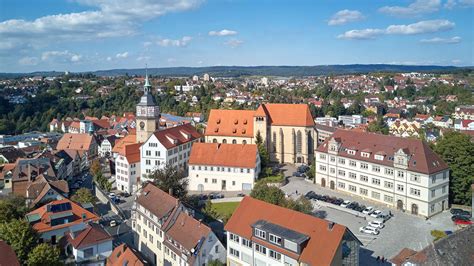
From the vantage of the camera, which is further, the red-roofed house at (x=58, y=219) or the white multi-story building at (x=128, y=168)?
the white multi-story building at (x=128, y=168)

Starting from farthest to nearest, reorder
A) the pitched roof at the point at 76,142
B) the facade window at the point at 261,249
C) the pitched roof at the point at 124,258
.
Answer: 1. the pitched roof at the point at 76,142
2. the pitched roof at the point at 124,258
3. the facade window at the point at 261,249

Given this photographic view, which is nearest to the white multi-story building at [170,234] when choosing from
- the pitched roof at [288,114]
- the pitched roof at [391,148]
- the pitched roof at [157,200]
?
the pitched roof at [157,200]

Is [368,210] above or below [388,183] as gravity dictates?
below

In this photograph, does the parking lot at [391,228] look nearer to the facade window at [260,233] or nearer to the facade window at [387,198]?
the facade window at [387,198]

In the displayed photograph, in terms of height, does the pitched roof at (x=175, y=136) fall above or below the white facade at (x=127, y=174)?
above

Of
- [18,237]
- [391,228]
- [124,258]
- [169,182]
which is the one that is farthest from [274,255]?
[169,182]

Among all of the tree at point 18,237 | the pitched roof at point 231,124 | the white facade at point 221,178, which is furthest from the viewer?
the pitched roof at point 231,124

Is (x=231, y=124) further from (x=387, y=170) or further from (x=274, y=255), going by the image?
(x=274, y=255)

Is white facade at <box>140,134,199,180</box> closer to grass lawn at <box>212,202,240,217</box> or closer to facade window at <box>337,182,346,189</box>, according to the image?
grass lawn at <box>212,202,240,217</box>
